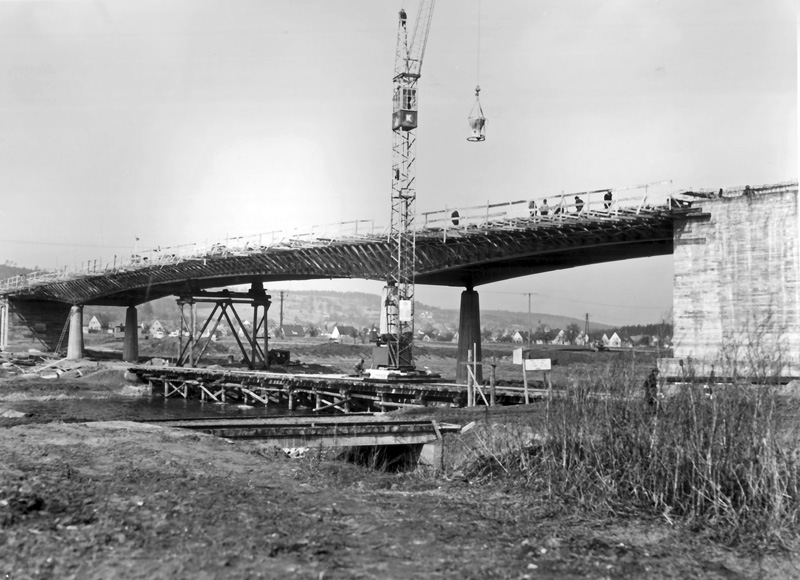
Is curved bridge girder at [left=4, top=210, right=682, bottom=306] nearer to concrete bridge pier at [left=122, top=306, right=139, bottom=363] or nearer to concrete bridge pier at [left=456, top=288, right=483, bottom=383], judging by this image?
concrete bridge pier at [left=456, top=288, right=483, bottom=383]

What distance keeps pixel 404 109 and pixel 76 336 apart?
52.1 metres

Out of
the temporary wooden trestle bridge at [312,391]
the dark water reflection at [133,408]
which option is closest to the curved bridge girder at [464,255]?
the temporary wooden trestle bridge at [312,391]

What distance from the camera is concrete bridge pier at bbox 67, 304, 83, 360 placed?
90438mm

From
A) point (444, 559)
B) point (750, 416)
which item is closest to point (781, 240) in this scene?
point (750, 416)

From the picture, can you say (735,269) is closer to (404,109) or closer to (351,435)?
(351,435)

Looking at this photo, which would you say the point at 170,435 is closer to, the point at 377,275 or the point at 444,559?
the point at 444,559

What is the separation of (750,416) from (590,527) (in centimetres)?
282

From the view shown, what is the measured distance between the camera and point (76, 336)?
9188 cm

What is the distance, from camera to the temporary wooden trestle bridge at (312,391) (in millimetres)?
39500

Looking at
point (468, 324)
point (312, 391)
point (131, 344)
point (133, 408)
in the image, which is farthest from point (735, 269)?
point (131, 344)

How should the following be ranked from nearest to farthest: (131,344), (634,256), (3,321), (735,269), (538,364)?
1. (538,364)
2. (735,269)
3. (634,256)
4. (131,344)
5. (3,321)

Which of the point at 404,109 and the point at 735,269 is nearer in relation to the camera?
the point at 735,269

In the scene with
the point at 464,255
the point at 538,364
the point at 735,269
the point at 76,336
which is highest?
the point at 464,255

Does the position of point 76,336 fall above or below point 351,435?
above
